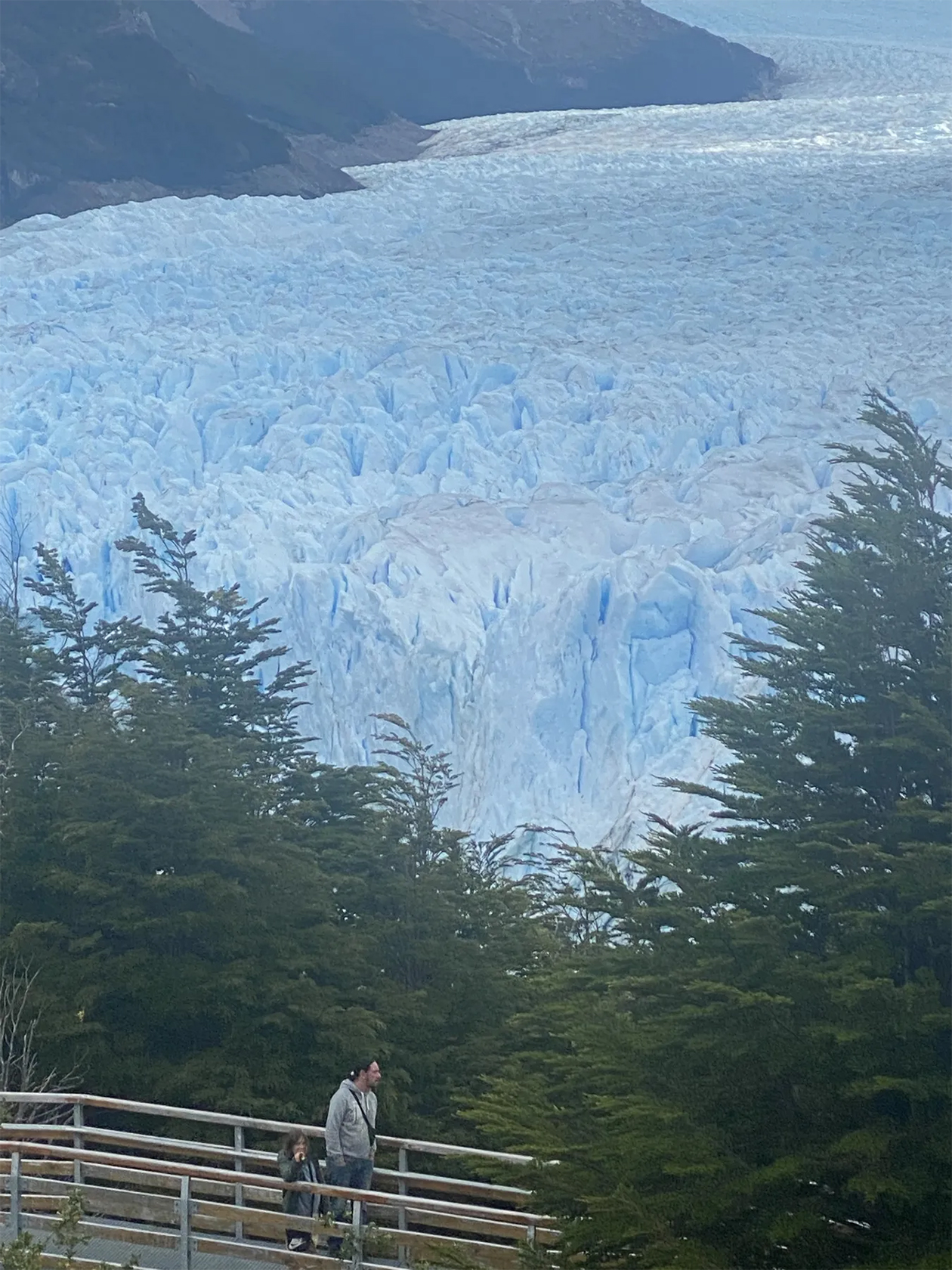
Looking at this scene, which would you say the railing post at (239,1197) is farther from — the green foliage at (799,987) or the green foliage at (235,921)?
the green foliage at (235,921)

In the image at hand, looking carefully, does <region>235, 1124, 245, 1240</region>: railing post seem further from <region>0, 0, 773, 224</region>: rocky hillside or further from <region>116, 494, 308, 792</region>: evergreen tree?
<region>0, 0, 773, 224</region>: rocky hillside

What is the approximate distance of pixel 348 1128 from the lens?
8.17 metres

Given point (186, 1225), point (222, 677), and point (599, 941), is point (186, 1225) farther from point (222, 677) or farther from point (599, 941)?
point (222, 677)

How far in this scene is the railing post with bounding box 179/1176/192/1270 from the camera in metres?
7.88

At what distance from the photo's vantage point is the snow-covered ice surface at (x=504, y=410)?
63.5ft

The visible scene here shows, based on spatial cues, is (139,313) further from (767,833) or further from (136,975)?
(767,833)

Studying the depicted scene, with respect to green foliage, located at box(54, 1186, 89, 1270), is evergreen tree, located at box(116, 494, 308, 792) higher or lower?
higher

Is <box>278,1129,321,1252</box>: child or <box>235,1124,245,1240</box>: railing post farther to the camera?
<box>235,1124,245,1240</box>: railing post

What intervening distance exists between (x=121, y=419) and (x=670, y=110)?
67.7 feet

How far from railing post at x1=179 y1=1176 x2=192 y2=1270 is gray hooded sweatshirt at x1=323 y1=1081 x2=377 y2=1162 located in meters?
0.69

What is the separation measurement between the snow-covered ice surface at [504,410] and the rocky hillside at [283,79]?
7.19m

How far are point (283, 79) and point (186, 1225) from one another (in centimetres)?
4513

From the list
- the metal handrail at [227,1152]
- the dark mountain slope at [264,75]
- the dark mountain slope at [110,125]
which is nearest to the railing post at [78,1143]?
the metal handrail at [227,1152]

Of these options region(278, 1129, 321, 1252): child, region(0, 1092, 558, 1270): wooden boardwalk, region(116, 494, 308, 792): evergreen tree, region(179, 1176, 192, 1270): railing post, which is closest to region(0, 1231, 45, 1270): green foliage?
region(0, 1092, 558, 1270): wooden boardwalk
